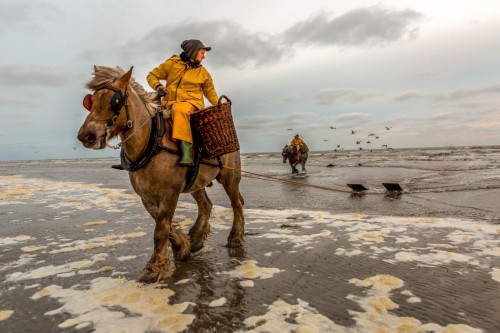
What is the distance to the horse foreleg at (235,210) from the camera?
5562mm

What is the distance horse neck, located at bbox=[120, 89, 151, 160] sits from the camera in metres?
3.96

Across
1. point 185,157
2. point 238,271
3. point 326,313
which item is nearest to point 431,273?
point 326,313

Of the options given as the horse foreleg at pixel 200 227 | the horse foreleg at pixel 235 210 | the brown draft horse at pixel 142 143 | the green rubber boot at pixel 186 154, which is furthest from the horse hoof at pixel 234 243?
the green rubber boot at pixel 186 154

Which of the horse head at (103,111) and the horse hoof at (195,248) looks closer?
the horse head at (103,111)

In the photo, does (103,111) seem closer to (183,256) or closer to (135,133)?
(135,133)

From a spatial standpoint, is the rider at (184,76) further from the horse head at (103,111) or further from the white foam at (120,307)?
the white foam at (120,307)

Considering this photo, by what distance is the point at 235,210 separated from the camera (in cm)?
589

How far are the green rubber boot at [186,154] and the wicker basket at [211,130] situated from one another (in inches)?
13.5

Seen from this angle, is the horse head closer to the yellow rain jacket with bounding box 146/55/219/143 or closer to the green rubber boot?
the green rubber boot

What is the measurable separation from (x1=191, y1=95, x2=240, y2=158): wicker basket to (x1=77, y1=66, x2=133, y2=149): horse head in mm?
1094

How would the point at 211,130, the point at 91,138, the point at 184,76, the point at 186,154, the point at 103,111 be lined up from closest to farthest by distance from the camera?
the point at 91,138
the point at 103,111
the point at 186,154
the point at 211,130
the point at 184,76

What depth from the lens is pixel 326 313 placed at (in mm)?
3141

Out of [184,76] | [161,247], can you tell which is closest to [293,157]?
[184,76]

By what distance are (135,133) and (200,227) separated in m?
2.16
